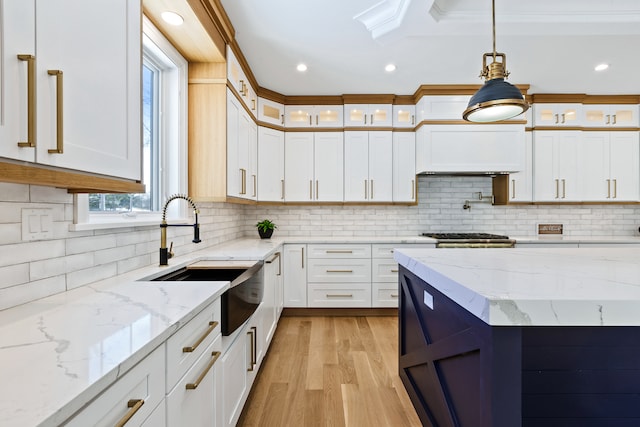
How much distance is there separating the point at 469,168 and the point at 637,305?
9.73ft

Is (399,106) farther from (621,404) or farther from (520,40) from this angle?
(621,404)

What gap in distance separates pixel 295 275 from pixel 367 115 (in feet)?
7.04

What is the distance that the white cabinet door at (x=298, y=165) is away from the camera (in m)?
3.87

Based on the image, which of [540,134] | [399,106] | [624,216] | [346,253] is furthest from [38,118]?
[624,216]

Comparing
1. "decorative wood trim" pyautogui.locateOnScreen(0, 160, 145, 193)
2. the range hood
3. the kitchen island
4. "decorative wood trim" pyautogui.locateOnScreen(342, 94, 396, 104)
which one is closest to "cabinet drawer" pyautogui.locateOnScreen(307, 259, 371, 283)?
the range hood

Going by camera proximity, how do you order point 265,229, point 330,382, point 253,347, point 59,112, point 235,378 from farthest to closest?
point 265,229
point 330,382
point 253,347
point 235,378
point 59,112

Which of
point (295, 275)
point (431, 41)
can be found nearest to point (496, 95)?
point (431, 41)

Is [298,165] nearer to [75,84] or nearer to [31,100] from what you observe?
[75,84]

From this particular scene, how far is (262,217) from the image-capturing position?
13.5 ft

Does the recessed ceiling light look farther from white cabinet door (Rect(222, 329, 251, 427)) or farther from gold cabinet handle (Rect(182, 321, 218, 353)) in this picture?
white cabinet door (Rect(222, 329, 251, 427))

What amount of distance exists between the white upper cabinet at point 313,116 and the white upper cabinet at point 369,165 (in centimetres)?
26

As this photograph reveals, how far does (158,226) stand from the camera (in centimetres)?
203

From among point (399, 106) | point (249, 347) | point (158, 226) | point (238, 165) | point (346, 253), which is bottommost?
point (249, 347)

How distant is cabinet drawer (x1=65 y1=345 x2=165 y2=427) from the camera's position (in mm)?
614
